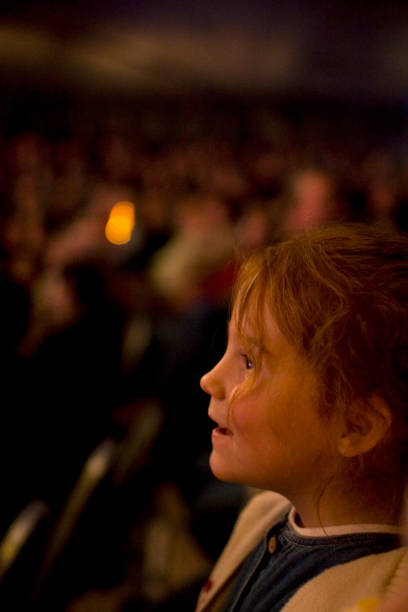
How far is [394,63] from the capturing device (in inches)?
177

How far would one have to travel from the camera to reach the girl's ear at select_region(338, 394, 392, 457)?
0.43 m

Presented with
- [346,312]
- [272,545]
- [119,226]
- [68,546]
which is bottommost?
[68,546]

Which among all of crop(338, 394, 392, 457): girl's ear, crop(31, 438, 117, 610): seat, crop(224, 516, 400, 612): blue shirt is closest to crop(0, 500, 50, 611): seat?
crop(31, 438, 117, 610): seat

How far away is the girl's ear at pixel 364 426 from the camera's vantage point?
427mm

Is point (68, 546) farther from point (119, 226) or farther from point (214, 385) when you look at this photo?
point (119, 226)

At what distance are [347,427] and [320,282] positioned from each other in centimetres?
12

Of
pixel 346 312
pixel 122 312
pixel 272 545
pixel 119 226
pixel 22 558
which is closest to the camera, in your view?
pixel 346 312

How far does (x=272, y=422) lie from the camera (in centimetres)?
46

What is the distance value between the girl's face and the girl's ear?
16mm

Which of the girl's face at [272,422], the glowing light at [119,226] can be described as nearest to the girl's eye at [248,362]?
the girl's face at [272,422]

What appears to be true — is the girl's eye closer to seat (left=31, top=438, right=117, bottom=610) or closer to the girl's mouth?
the girl's mouth

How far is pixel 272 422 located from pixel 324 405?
0.15ft

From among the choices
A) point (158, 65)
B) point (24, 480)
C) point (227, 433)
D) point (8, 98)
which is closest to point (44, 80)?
point (8, 98)

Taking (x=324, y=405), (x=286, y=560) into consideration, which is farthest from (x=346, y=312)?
(x=286, y=560)
